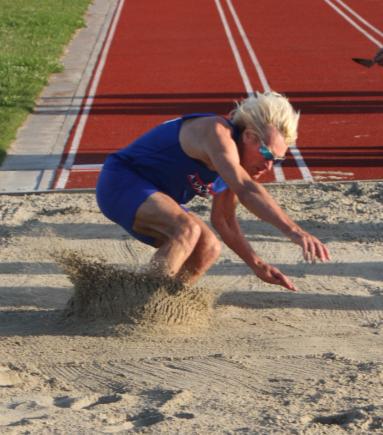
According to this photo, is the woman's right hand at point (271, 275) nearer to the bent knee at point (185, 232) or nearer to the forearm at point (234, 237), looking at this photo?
the forearm at point (234, 237)

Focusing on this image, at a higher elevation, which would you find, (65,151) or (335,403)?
(335,403)

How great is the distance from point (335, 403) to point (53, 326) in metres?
2.06

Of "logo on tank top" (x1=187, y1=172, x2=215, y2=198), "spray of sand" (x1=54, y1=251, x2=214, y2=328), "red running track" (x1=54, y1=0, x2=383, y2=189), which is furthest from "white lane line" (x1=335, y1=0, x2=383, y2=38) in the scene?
"logo on tank top" (x1=187, y1=172, x2=215, y2=198)

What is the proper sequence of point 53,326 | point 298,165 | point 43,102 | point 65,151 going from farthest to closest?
point 43,102 → point 65,151 → point 298,165 → point 53,326

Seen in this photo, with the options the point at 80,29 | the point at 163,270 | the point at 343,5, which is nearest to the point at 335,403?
the point at 163,270

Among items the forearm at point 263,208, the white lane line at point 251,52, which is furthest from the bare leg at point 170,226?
the white lane line at point 251,52

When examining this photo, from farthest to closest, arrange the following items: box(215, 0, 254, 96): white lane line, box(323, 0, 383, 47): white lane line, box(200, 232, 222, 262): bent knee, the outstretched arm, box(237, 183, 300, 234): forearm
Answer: box(323, 0, 383, 47): white lane line
box(215, 0, 254, 96): white lane line
the outstretched arm
box(200, 232, 222, 262): bent knee
box(237, 183, 300, 234): forearm

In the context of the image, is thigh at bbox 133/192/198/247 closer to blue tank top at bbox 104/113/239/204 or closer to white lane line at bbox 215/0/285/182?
blue tank top at bbox 104/113/239/204

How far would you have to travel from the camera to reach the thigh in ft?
18.4

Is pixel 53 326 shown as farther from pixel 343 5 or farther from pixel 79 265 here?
pixel 343 5

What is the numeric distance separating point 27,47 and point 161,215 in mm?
14443

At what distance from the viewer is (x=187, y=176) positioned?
567 centimetres

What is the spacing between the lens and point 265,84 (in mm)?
16156

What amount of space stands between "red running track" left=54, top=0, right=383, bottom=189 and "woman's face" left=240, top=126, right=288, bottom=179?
458 centimetres
